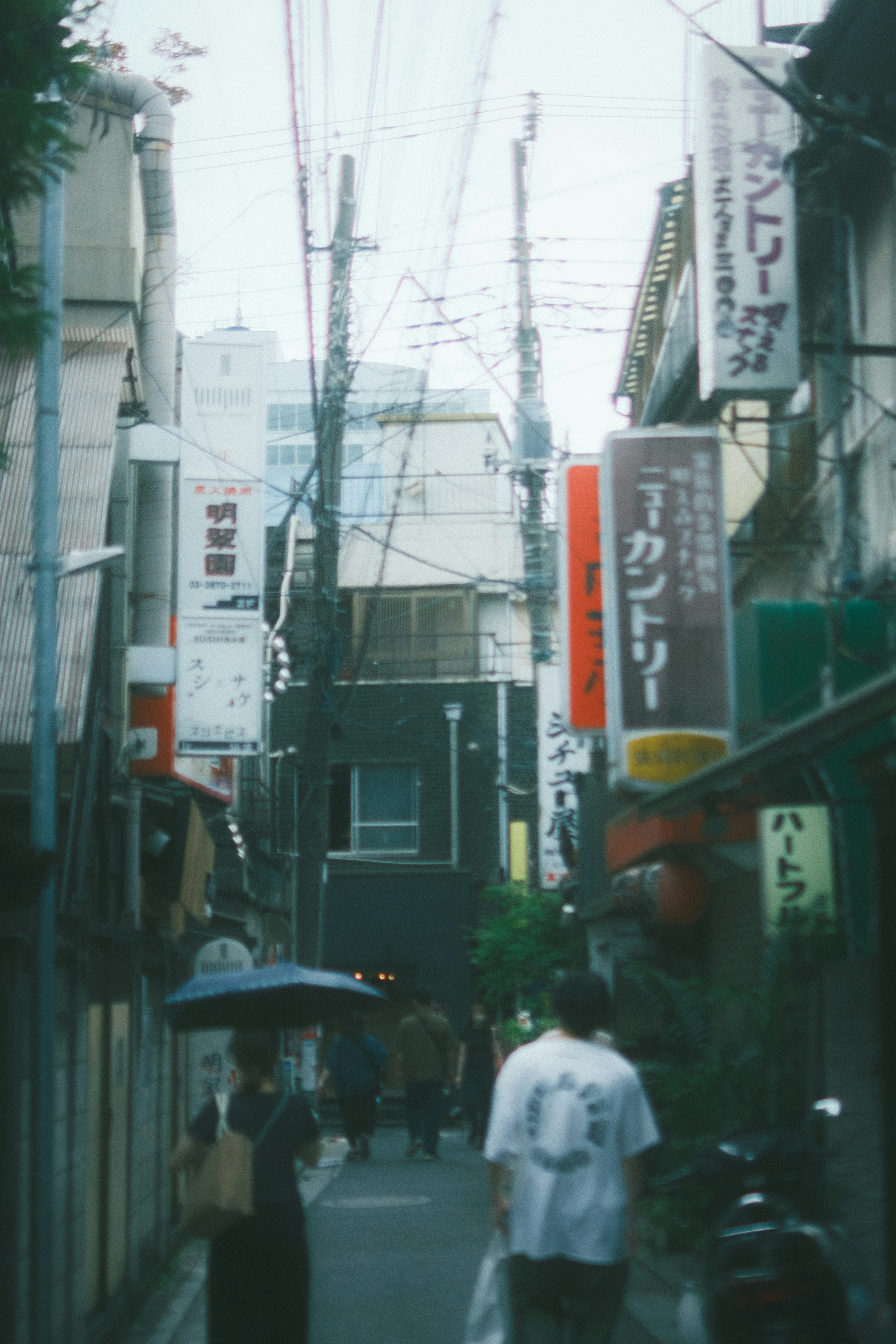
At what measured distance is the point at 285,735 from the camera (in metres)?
35.1

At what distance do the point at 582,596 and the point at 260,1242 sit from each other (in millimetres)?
8903

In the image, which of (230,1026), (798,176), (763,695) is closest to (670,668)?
(763,695)

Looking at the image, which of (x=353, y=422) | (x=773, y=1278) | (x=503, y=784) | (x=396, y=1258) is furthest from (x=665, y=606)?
(x=353, y=422)

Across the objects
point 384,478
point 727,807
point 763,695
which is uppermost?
point 384,478

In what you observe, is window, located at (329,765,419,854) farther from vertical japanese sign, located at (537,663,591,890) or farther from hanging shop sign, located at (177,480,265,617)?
hanging shop sign, located at (177,480,265,617)

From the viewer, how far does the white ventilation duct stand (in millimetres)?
13766

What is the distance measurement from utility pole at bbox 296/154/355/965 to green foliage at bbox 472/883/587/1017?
18.5 ft

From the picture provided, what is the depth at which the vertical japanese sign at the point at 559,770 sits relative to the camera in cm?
2197

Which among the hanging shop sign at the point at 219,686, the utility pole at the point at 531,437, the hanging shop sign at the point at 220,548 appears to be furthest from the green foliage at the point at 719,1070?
the utility pole at the point at 531,437

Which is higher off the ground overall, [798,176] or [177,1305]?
[798,176]

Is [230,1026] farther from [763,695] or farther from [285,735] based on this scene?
[285,735]

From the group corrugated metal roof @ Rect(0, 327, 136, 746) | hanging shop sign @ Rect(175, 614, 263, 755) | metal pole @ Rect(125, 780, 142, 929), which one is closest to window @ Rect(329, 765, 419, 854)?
hanging shop sign @ Rect(175, 614, 263, 755)

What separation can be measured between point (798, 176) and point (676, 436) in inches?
79.7

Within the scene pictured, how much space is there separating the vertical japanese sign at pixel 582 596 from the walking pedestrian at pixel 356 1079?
5405 millimetres
